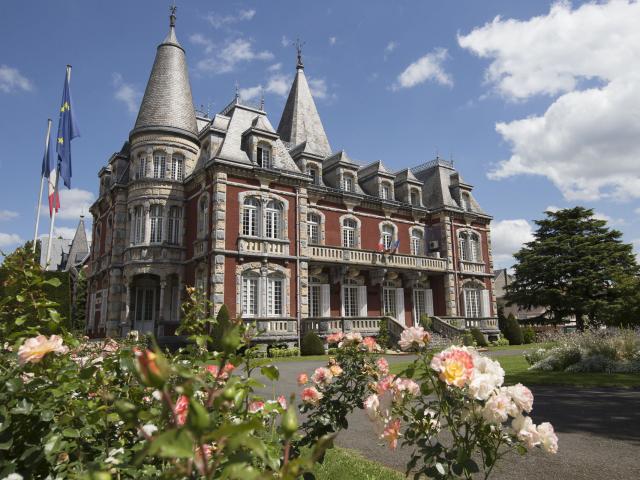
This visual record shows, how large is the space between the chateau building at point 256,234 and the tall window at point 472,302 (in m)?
0.11

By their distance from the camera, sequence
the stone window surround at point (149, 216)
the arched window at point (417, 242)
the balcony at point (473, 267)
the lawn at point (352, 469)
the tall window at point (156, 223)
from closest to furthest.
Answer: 1. the lawn at point (352, 469)
2. the stone window surround at point (149, 216)
3. the tall window at point (156, 223)
4. the arched window at point (417, 242)
5. the balcony at point (473, 267)

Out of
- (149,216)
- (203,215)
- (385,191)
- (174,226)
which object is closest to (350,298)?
(385,191)

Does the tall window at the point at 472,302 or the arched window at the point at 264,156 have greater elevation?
the arched window at the point at 264,156

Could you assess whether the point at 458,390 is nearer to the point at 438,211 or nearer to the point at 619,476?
the point at 619,476

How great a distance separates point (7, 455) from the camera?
84.6 inches

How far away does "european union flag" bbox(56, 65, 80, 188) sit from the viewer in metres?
18.5

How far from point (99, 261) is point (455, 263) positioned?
21.6 m

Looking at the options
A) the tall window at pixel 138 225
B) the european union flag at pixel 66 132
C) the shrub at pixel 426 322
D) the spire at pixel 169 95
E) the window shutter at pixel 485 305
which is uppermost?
the spire at pixel 169 95

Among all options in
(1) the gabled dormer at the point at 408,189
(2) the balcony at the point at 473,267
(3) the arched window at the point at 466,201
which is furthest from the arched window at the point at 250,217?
(3) the arched window at the point at 466,201

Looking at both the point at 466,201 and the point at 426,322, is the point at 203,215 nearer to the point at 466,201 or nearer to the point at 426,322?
the point at 426,322

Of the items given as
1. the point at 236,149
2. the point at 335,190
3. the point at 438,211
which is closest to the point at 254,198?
the point at 236,149

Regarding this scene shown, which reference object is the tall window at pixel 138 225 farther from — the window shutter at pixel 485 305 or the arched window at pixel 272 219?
the window shutter at pixel 485 305

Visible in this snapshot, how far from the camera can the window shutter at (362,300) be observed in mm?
25500

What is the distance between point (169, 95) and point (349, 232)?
40.4ft
